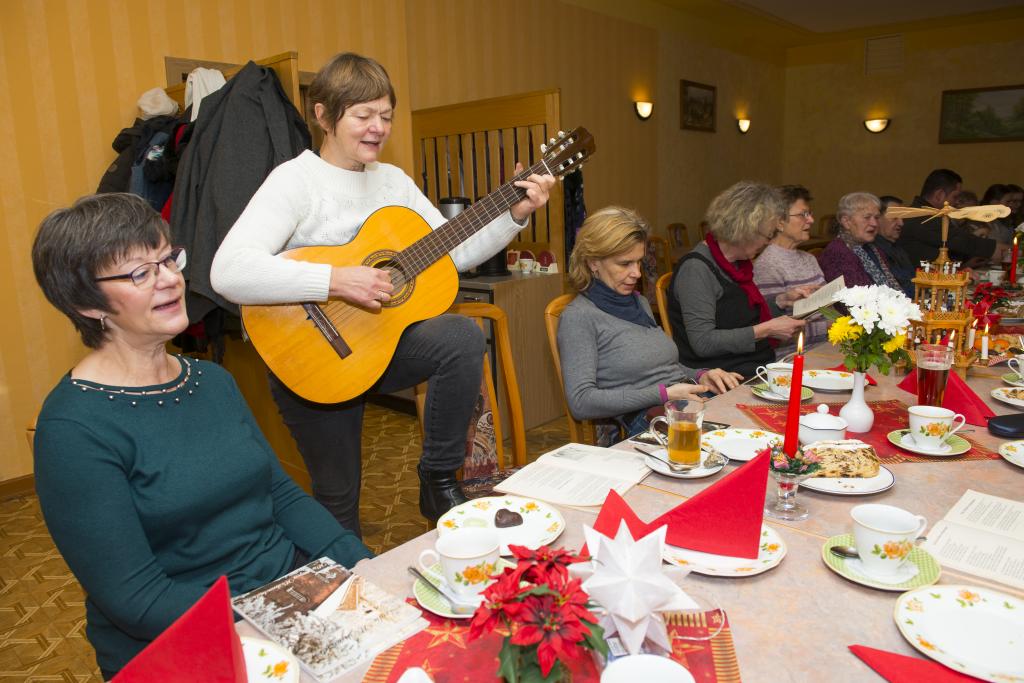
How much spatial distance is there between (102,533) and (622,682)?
808 mm

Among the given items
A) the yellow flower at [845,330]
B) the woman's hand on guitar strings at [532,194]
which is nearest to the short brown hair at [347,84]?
the woman's hand on guitar strings at [532,194]

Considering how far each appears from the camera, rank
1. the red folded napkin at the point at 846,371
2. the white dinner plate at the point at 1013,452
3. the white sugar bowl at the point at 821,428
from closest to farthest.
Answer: the white dinner plate at the point at 1013,452 → the white sugar bowl at the point at 821,428 → the red folded napkin at the point at 846,371

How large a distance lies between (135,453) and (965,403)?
5.66 feet

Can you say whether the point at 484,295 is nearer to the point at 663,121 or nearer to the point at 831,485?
the point at 831,485

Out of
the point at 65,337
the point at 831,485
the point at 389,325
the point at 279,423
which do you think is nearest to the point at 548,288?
the point at 279,423

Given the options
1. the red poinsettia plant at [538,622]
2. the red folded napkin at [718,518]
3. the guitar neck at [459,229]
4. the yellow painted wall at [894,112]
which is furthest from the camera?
the yellow painted wall at [894,112]

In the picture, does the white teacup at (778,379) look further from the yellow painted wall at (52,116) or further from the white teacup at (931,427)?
the yellow painted wall at (52,116)

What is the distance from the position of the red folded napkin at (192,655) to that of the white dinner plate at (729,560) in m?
0.56

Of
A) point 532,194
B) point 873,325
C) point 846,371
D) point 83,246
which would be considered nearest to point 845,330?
point 873,325

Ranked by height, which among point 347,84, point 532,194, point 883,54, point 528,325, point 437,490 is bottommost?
point 437,490

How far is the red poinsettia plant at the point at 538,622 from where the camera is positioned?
650 millimetres

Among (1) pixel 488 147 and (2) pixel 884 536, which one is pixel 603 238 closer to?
(2) pixel 884 536

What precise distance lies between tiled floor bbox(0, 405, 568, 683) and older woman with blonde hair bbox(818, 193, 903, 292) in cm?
170

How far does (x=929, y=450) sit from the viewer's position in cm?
143
